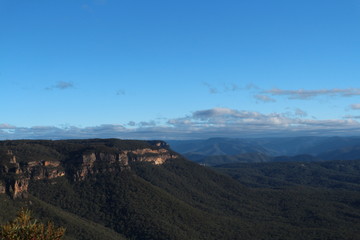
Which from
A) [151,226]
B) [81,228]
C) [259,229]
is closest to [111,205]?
[151,226]

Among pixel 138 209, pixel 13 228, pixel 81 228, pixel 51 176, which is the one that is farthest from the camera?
pixel 51 176

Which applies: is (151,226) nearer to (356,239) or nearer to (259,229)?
(259,229)

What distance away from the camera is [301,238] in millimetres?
167750

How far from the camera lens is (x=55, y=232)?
38531 mm

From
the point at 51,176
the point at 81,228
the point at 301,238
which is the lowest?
the point at 301,238

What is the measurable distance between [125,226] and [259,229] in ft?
198

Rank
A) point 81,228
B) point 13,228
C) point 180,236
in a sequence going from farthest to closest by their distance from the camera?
point 180,236
point 81,228
point 13,228

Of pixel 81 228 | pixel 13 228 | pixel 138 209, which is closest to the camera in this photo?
pixel 13 228

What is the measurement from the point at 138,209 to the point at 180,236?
26937 mm

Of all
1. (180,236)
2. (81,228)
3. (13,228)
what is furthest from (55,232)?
(180,236)

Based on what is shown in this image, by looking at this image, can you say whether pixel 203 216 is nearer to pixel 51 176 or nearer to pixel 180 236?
pixel 180 236

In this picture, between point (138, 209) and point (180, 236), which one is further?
point (138, 209)

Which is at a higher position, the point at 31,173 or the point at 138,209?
the point at 31,173

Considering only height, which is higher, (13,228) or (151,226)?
(13,228)
